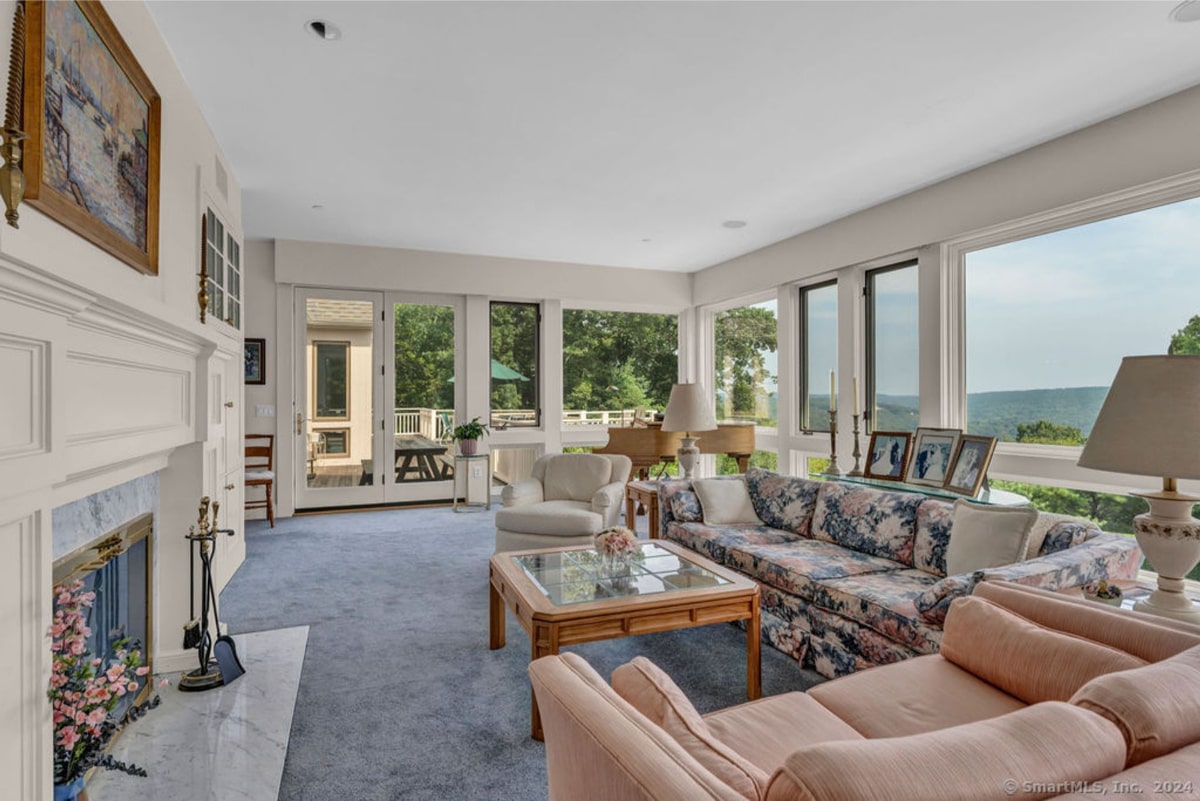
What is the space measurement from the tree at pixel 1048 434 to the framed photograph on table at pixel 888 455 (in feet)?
2.11

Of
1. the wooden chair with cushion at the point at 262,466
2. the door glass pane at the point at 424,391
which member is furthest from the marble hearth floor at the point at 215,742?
the door glass pane at the point at 424,391

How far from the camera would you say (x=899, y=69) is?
275 centimetres

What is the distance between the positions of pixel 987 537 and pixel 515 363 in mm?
5224

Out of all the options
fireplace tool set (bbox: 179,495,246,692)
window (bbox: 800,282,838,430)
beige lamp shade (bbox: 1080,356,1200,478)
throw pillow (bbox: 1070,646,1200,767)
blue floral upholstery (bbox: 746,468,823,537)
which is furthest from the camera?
window (bbox: 800,282,838,430)

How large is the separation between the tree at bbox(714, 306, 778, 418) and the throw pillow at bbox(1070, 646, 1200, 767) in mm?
5311

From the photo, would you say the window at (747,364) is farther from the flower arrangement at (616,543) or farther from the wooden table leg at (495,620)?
the wooden table leg at (495,620)

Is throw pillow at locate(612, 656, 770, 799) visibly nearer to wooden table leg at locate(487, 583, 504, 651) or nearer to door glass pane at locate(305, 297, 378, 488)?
wooden table leg at locate(487, 583, 504, 651)

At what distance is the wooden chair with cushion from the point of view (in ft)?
18.4

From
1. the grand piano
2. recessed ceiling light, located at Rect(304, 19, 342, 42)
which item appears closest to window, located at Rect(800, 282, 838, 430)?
the grand piano

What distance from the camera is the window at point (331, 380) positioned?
6.25 metres

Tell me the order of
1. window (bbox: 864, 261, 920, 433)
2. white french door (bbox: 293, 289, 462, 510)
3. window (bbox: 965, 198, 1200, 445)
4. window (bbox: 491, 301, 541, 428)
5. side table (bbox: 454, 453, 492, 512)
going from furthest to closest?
window (bbox: 491, 301, 541, 428) < side table (bbox: 454, 453, 492, 512) < white french door (bbox: 293, 289, 462, 510) < window (bbox: 864, 261, 920, 433) < window (bbox: 965, 198, 1200, 445)

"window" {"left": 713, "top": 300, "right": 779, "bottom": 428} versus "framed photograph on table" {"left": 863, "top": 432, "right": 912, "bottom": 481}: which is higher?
"window" {"left": 713, "top": 300, "right": 779, "bottom": 428}

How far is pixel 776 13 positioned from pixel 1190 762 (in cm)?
249

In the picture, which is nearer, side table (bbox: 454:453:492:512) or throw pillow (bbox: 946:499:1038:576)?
throw pillow (bbox: 946:499:1038:576)
